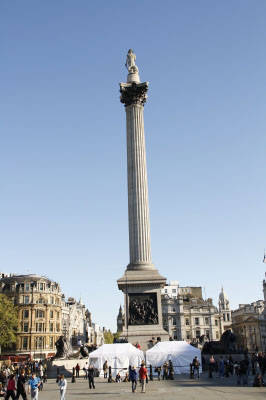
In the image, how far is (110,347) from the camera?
97.9 feet

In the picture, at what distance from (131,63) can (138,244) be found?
877 inches

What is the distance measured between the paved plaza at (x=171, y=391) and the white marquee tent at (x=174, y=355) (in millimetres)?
2043

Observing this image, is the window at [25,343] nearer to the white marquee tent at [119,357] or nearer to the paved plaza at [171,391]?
the white marquee tent at [119,357]

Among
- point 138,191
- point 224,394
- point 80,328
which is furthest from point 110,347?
point 80,328

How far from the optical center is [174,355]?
29.8 meters

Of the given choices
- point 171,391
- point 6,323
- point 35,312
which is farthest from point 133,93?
point 35,312

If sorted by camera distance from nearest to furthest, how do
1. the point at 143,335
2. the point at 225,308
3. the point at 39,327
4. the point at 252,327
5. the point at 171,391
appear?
the point at 171,391 < the point at 143,335 < the point at 39,327 < the point at 252,327 < the point at 225,308

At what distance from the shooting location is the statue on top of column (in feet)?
162

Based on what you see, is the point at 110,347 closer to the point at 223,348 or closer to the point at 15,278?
the point at 223,348

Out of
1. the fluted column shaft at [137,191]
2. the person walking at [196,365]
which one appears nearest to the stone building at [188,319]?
the fluted column shaft at [137,191]

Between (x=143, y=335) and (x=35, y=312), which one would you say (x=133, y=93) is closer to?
(x=143, y=335)

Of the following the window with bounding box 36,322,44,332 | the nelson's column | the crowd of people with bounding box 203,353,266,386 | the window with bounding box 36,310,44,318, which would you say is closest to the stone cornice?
the nelson's column

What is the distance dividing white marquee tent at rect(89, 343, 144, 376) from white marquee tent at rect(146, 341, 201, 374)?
1020mm

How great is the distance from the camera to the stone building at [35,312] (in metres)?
72.6
